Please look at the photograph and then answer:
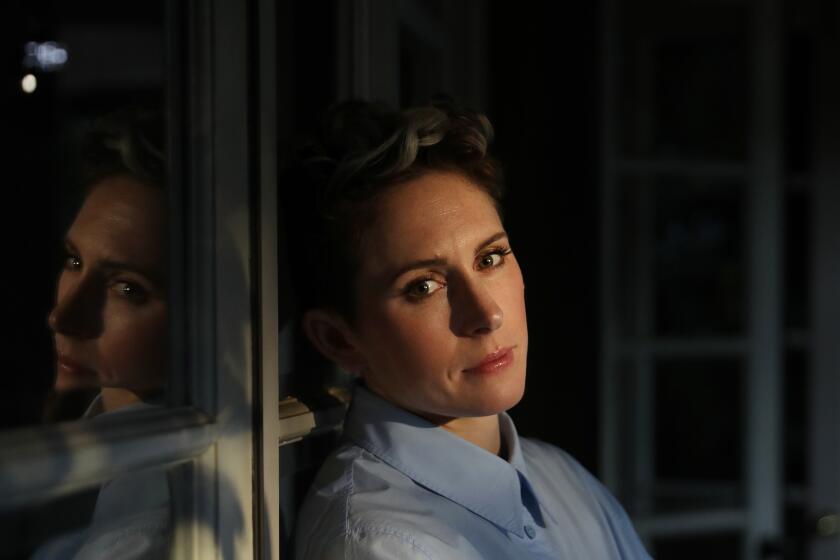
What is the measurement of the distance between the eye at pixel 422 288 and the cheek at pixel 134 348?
0.27m

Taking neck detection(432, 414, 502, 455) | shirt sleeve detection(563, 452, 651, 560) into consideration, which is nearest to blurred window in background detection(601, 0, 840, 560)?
shirt sleeve detection(563, 452, 651, 560)

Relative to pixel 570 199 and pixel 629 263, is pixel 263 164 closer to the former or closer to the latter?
pixel 570 199

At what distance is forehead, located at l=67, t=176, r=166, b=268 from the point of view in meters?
0.70

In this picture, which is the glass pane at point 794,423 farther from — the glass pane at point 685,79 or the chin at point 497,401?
the chin at point 497,401

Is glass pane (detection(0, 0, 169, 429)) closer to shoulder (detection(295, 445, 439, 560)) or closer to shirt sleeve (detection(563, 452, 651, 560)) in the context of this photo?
shoulder (detection(295, 445, 439, 560))

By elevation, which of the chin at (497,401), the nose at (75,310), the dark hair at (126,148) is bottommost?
the chin at (497,401)

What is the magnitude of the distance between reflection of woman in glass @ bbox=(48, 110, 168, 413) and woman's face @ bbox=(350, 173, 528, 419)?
0.25m

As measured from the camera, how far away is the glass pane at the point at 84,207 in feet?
2.02

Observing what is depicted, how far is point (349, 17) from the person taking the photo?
133cm

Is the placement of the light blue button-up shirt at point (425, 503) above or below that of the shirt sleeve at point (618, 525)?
above

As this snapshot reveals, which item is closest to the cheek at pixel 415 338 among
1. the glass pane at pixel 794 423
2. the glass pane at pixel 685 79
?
the glass pane at pixel 685 79

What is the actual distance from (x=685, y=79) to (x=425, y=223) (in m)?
2.29

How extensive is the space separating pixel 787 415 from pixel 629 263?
121 cm

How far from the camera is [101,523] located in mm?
693
